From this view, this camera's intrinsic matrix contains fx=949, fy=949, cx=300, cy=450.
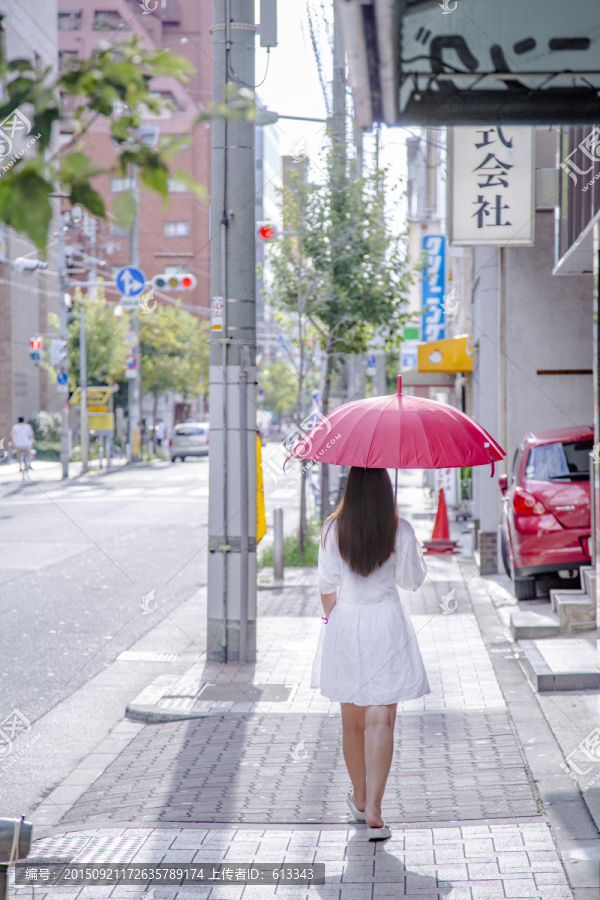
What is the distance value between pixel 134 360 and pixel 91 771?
Answer: 112ft

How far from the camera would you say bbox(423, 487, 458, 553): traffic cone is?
14.6 meters

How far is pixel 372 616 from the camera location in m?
4.36

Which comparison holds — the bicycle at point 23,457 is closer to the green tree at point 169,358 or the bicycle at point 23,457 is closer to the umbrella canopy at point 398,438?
the green tree at point 169,358

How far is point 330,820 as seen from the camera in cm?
455

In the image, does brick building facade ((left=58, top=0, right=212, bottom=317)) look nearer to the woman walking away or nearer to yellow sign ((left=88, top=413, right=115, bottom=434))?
the woman walking away

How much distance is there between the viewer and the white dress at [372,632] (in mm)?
4336

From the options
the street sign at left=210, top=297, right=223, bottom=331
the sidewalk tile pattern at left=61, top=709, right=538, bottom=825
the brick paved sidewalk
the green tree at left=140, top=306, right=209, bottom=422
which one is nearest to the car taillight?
the brick paved sidewalk

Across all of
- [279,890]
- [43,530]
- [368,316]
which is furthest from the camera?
[43,530]

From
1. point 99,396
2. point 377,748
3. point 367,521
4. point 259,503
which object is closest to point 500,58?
point 367,521

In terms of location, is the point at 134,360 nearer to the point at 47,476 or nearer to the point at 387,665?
the point at 47,476

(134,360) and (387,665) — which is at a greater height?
(134,360)

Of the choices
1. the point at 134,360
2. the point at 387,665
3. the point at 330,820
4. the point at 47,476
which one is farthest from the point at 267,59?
the point at 134,360

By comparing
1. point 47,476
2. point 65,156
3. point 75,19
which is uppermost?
point 75,19

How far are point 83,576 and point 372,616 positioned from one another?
881 cm
